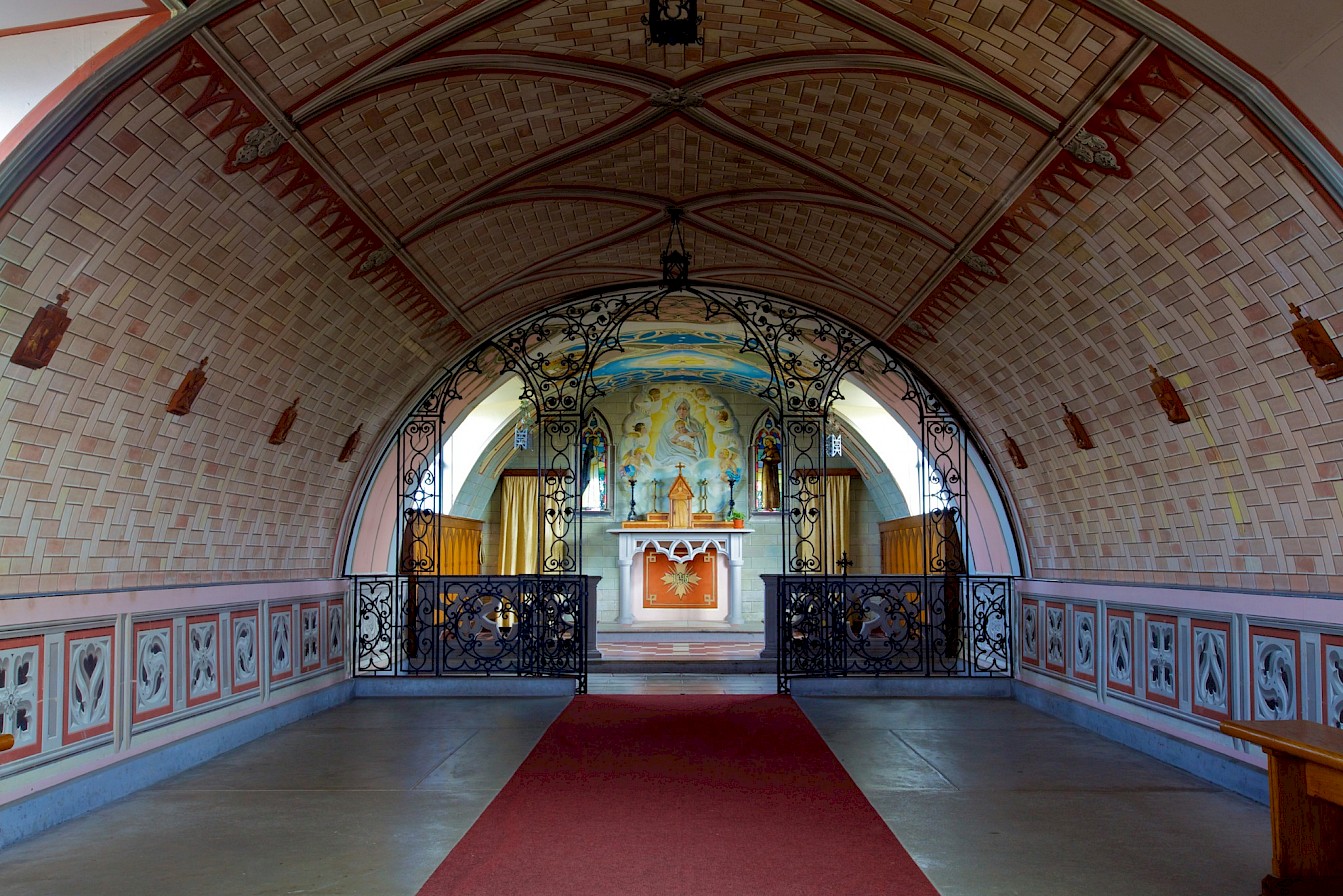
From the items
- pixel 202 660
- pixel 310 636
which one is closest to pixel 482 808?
pixel 202 660

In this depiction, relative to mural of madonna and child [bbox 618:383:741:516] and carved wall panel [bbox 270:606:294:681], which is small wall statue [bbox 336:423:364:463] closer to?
carved wall panel [bbox 270:606:294:681]

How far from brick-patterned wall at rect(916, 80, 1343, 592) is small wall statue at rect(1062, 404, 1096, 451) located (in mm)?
98

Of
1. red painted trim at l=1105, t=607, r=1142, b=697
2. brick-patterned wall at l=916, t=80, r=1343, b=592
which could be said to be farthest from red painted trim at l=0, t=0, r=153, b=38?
red painted trim at l=1105, t=607, r=1142, b=697

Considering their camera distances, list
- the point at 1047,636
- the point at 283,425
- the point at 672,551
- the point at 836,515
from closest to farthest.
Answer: the point at 283,425 → the point at 1047,636 → the point at 672,551 → the point at 836,515

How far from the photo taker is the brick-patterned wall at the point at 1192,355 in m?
4.98

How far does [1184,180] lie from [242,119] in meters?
4.43

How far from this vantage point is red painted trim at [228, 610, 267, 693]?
791cm

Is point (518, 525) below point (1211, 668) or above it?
above

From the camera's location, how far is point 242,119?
5.41m

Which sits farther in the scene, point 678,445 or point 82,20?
point 678,445

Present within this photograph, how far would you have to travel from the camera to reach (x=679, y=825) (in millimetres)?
5680

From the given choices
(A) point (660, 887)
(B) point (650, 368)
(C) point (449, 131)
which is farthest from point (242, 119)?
(B) point (650, 368)

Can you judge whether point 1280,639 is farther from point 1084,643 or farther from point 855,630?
point 855,630

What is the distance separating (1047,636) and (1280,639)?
364 centimetres
